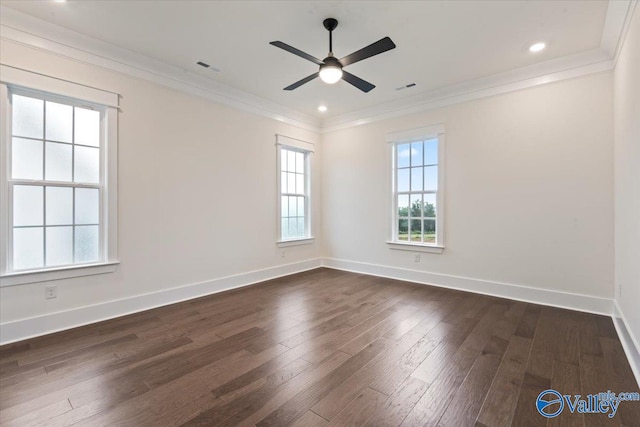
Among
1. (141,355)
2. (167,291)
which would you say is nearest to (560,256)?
(141,355)

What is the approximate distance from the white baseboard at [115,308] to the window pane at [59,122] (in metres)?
1.84

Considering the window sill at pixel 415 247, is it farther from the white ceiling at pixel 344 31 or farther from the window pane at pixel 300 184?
the white ceiling at pixel 344 31

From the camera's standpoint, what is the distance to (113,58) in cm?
322

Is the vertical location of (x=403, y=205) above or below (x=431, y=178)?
below

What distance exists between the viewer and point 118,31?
9.64 feet

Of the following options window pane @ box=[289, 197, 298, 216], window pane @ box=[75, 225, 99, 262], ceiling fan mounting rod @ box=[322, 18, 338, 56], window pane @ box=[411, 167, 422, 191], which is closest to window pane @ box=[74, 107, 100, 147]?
window pane @ box=[75, 225, 99, 262]

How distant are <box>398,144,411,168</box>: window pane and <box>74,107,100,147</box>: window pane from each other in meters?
4.36

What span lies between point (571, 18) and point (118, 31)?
4.53 m

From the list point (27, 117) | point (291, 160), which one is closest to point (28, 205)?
point (27, 117)

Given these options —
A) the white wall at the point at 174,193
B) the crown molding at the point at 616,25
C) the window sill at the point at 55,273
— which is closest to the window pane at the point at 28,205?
the window sill at the point at 55,273

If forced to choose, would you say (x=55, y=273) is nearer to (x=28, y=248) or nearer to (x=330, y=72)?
(x=28, y=248)

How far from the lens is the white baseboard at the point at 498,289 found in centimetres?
334

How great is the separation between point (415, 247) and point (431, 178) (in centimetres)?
118

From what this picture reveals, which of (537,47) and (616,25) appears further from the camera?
(537,47)
